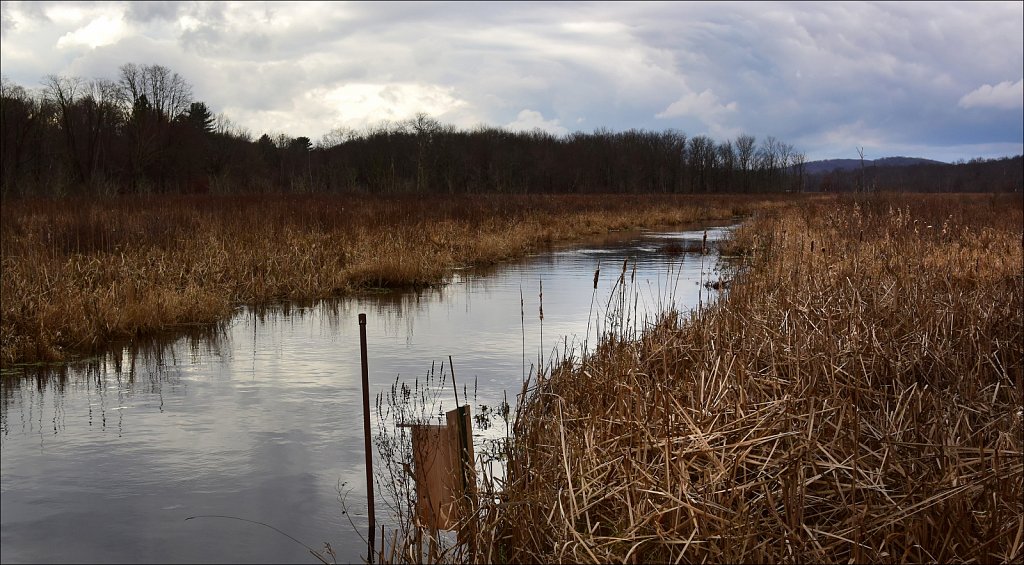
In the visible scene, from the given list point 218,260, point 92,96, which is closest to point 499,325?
point 218,260

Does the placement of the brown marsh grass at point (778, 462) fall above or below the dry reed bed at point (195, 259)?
below

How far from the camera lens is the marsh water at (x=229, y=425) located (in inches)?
150

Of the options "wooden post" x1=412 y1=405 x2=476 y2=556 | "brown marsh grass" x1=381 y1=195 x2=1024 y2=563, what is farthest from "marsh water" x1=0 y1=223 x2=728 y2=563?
"brown marsh grass" x1=381 y1=195 x2=1024 y2=563

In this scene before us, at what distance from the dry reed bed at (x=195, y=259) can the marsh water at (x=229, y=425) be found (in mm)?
458

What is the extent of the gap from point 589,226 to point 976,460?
22445 mm

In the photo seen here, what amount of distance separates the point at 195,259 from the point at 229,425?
600cm

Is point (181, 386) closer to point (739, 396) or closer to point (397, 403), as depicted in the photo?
point (397, 403)

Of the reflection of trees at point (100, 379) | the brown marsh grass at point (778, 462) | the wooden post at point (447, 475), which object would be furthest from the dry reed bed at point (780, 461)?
the reflection of trees at point (100, 379)

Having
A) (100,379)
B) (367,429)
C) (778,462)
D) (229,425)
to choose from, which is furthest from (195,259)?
(778,462)

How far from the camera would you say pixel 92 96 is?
4941 cm

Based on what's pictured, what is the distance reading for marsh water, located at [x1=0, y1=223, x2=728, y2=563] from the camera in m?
3.82

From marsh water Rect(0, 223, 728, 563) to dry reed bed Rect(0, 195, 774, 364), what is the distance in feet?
1.50

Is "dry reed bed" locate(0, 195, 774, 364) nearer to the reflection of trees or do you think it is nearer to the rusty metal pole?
the reflection of trees

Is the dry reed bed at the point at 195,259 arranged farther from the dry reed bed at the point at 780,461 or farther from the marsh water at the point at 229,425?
the dry reed bed at the point at 780,461
